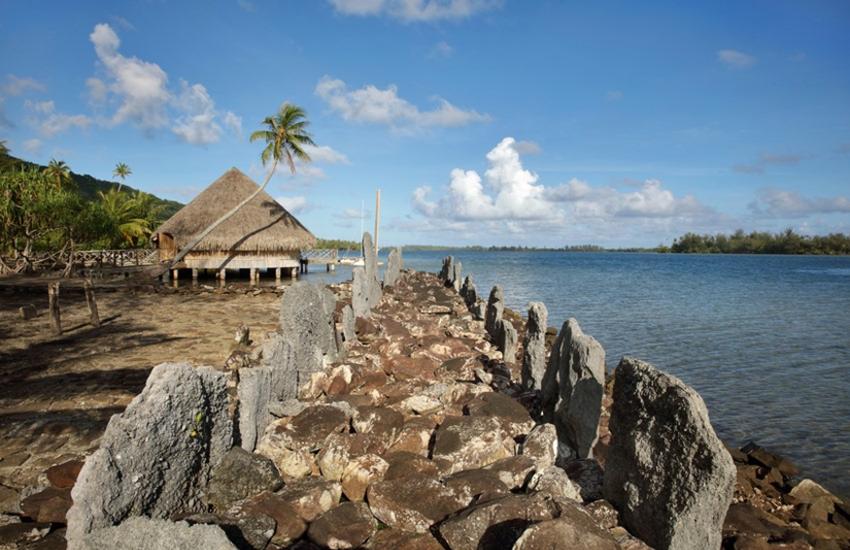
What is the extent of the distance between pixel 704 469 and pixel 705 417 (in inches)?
14.6

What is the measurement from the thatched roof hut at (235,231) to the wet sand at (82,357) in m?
10.8

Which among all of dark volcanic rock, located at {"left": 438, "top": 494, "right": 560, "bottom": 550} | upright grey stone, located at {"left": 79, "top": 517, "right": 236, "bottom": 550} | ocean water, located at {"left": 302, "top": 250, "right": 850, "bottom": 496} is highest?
upright grey stone, located at {"left": 79, "top": 517, "right": 236, "bottom": 550}

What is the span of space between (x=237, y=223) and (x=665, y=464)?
102ft

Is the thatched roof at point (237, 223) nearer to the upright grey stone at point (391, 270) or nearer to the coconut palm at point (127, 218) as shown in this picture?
the upright grey stone at point (391, 270)

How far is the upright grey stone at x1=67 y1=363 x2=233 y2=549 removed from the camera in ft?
11.8

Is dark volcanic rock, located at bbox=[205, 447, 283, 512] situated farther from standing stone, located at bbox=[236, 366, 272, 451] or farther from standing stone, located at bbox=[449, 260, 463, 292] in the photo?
standing stone, located at bbox=[449, 260, 463, 292]

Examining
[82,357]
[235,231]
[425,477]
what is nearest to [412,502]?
[425,477]

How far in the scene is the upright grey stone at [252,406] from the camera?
219 inches

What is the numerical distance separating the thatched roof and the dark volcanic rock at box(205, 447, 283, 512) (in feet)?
91.2

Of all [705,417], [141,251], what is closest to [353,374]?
[705,417]

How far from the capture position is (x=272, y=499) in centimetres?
452

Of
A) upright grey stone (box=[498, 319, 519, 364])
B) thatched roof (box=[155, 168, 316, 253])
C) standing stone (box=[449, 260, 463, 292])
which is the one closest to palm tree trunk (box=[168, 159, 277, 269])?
thatched roof (box=[155, 168, 316, 253])

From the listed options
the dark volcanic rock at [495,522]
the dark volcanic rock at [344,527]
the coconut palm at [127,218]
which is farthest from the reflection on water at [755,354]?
the coconut palm at [127,218]

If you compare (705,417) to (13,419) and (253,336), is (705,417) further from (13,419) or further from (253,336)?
(253,336)
